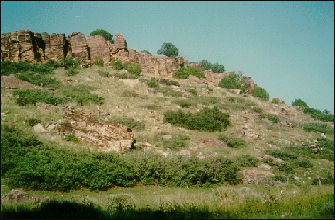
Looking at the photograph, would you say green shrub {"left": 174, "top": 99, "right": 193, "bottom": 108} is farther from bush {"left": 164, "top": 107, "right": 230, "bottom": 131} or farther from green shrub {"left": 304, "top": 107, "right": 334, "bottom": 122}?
green shrub {"left": 304, "top": 107, "right": 334, "bottom": 122}

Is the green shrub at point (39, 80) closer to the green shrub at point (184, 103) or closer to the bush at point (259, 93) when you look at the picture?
the green shrub at point (184, 103)

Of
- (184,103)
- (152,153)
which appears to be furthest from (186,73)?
(152,153)

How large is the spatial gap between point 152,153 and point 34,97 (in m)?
9.76

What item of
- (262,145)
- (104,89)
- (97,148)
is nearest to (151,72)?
(104,89)

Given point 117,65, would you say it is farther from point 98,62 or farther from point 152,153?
point 152,153

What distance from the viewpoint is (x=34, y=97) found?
59.5ft

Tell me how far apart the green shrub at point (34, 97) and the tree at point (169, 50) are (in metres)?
52.5

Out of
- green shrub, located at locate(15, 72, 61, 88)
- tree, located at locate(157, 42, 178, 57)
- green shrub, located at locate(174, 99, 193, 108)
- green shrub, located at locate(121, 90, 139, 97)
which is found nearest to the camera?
green shrub, located at locate(15, 72, 61, 88)

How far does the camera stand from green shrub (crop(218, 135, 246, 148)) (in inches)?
685

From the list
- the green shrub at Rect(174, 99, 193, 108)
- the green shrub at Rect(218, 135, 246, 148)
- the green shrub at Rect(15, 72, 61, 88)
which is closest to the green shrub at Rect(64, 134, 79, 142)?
the green shrub at Rect(218, 135, 246, 148)

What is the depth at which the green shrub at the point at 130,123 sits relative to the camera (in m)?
18.4

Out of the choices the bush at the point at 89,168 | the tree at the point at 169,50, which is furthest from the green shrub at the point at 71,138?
the tree at the point at 169,50

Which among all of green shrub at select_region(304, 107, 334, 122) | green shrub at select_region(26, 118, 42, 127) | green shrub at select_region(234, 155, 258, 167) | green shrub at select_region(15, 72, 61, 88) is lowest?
green shrub at select_region(234, 155, 258, 167)

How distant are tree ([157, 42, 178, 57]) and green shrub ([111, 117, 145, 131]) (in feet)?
174
